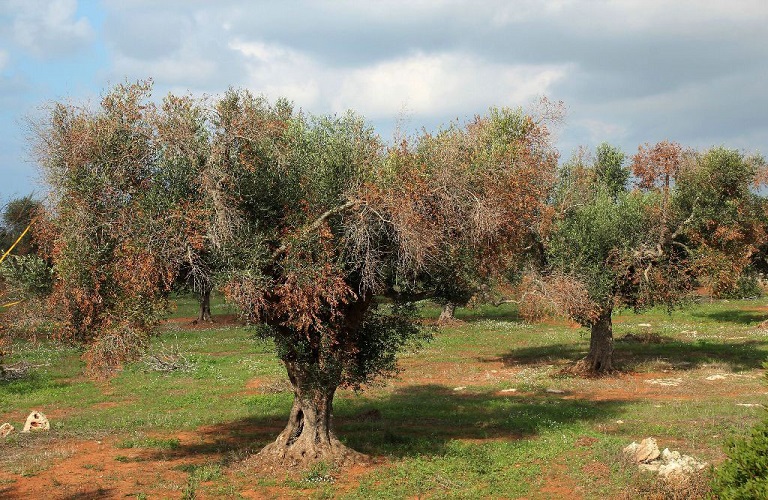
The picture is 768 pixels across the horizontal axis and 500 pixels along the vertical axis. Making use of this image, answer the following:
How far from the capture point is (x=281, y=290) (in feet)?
52.6

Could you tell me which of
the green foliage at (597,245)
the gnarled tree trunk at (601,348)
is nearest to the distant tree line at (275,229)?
the green foliage at (597,245)

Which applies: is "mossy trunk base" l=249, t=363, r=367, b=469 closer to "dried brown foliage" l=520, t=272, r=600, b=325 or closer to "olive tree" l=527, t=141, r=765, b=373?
"dried brown foliage" l=520, t=272, r=600, b=325

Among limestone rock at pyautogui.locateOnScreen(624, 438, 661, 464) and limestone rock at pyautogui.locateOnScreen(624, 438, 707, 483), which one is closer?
limestone rock at pyautogui.locateOnScreen(624, 438, 707, 483)

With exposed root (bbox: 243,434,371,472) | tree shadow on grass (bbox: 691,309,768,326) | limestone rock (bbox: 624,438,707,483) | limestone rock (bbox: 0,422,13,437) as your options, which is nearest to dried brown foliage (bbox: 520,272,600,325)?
limestone rock (bbox: 624,438,707,483)

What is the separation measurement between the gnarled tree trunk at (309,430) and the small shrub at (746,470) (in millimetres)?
9525

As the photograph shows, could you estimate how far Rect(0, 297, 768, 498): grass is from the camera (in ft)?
57.0

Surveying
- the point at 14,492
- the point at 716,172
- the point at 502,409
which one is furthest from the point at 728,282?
the point at 14,492

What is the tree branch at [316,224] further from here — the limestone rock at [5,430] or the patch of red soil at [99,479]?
the limestone rock at [5,430]

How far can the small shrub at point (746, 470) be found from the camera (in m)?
10.3

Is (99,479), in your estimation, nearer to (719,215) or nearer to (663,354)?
(719,215)

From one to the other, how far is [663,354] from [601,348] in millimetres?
6656

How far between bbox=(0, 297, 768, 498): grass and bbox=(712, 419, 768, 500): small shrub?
12.9 ft

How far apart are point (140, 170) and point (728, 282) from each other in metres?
24.7

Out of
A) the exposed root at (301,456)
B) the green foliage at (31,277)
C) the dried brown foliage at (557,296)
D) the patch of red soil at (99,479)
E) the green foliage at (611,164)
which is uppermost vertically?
the green foliage at (611,164)
